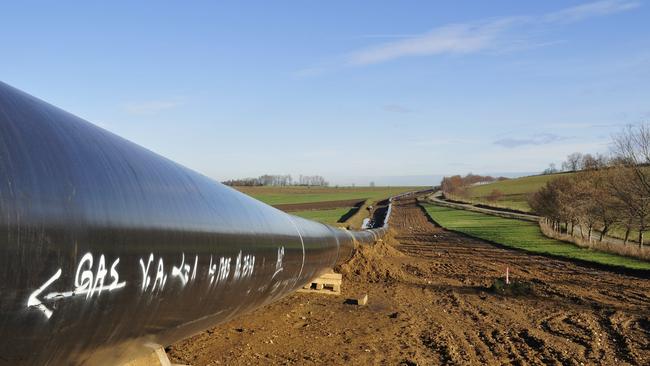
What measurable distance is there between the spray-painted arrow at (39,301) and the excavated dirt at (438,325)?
4621 millimetres

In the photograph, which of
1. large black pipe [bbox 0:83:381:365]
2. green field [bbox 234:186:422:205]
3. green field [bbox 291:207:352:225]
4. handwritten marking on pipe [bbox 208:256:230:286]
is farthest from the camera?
green field [bbox 234:186:422:205]

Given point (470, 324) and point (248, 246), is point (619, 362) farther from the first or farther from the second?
point (248, 246)

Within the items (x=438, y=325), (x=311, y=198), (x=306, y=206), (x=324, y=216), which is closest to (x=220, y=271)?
(x=438, y=325)

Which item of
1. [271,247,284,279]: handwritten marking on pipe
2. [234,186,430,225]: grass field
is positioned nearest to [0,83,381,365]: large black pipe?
[271,247,284,279]: handwritten marking on pipe

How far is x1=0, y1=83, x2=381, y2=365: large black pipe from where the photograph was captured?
6.52 ft

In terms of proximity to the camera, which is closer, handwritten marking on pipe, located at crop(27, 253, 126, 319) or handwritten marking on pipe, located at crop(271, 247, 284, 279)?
handwritten marking on pipe, located at crop(27, 253, 126, 319)

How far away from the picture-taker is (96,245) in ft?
7.64

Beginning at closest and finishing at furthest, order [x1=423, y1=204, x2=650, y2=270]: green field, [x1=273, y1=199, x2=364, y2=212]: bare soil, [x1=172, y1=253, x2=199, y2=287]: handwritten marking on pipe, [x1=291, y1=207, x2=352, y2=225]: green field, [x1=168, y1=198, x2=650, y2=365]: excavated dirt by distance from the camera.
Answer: [x1=172, y1=253, x2=199, y2=287]: handwritten marking on pipe
[x1=168, y1=198, x2=650, y2=365]: excavated dirt
[x1=423, y1=204, x2=650, y2=270]: green field
[x1=291, y1=207, x2=352, y2=225]: green field
[x1=273, y1=199, x2=364, y2=212]: bare soil

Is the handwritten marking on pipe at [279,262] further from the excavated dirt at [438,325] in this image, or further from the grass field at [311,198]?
the grass field at [311,198]

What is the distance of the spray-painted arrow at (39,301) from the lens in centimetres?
200

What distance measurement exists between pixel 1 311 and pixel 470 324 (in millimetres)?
8597

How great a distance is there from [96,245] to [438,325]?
780cm

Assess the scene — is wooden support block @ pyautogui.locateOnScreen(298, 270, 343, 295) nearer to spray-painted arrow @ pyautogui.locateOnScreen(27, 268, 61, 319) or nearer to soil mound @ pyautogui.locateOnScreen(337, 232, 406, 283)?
soil mound @ pyautogui.locateOnScreen(337, 232, 406, 283)

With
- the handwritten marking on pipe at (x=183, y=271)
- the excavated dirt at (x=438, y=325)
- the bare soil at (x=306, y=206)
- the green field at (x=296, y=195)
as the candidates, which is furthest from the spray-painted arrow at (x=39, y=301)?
the green field at (x=296, y=195)
